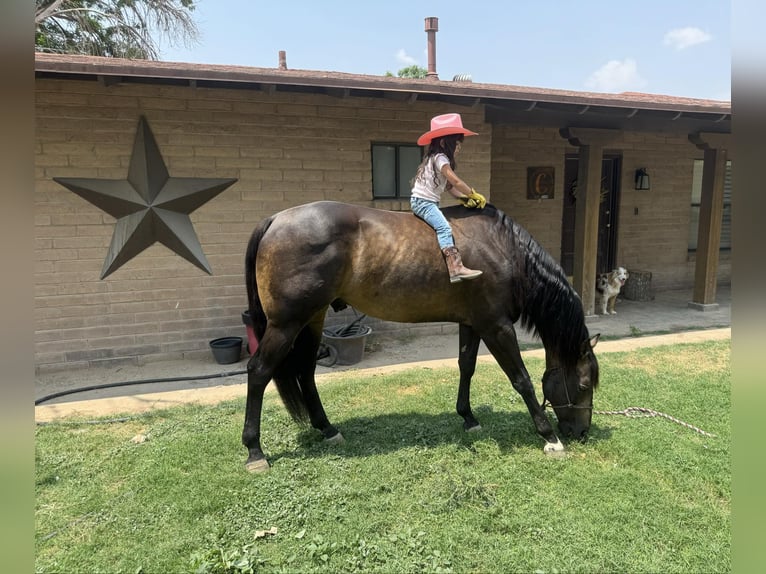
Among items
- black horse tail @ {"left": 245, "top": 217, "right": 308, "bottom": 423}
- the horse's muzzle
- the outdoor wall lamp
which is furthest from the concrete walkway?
the outdoor wall lamp

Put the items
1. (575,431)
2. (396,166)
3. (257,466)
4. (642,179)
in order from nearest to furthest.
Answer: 1. (257,466)
2. (575,431)
3. (396,166)
4. (642,179)

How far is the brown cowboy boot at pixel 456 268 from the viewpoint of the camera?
125 inches

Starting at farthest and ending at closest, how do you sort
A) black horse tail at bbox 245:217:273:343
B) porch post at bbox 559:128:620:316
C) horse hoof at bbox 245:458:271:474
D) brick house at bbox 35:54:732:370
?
porch post at bbox 559:128:620:316, brick house at bbox 35:54:732:370, black horse tail at bbox 245:217:273:343, horse hoof at bbox 245:458:271:474

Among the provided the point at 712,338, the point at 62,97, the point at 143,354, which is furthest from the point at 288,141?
the point at 712,338

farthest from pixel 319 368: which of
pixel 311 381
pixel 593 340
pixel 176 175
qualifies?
pixel 593 340

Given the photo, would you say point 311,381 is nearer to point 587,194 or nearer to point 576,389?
point 576,389

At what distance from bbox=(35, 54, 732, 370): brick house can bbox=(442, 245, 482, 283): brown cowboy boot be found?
281 centimetres

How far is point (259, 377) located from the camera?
10.3 feet

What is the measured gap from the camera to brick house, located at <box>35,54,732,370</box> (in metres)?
5.05

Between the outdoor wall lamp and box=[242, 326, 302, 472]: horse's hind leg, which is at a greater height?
the outdoor wall lamp

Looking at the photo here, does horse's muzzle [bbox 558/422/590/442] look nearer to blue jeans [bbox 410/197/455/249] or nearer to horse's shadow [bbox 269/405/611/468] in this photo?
horse's shadow [bbox 269/405/611/468]

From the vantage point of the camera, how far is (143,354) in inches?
218

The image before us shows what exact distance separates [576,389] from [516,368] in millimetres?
480

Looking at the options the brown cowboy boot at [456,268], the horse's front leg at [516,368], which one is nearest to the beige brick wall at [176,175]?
the brown cowboy boot at [456,268]
